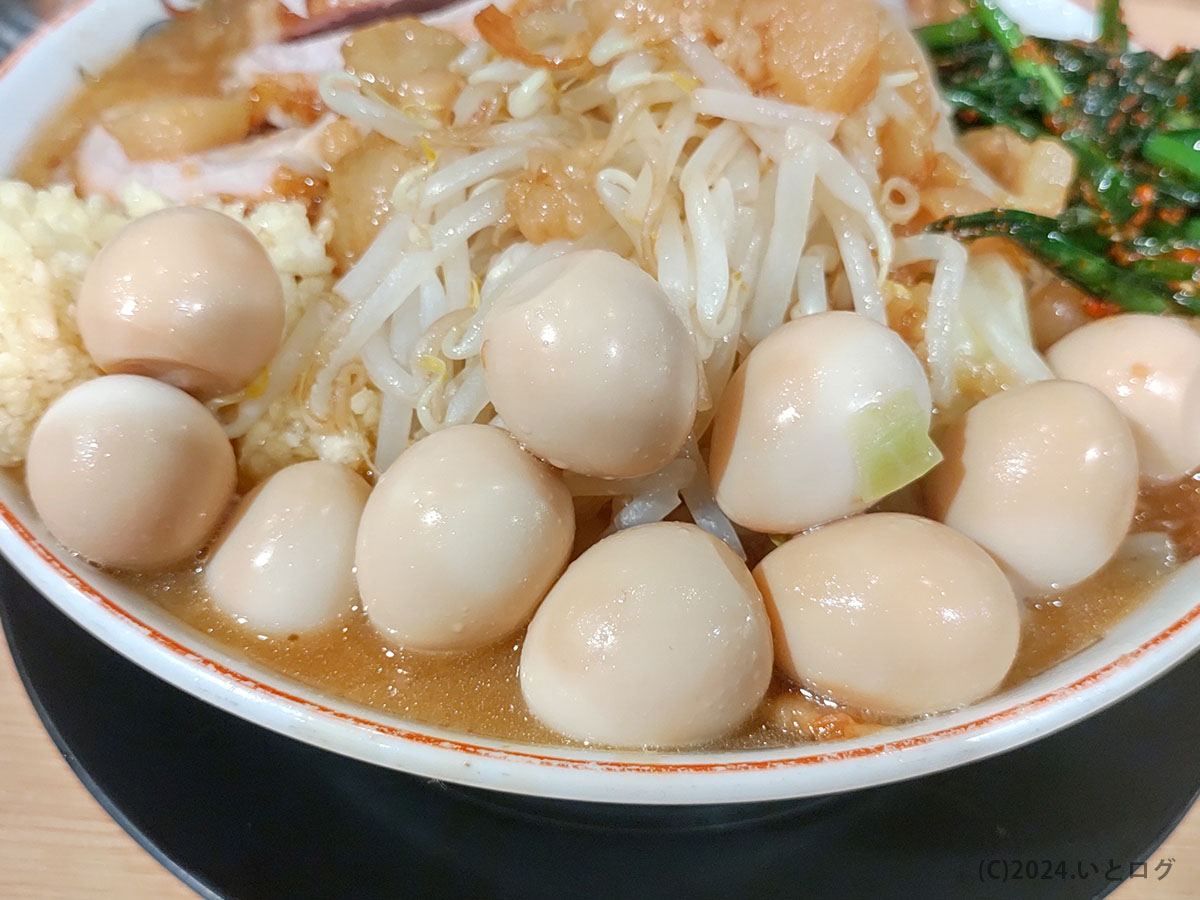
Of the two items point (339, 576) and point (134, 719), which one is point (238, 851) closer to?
point (134, 719)

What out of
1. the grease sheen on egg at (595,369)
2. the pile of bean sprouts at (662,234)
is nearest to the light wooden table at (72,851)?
the pile of bean sprouts at (662,234)

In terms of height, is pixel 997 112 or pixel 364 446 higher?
pixel 997 112

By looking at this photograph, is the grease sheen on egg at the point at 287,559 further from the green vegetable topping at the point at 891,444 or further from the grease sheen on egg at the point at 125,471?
the green vegetable topping at the point at 891,444

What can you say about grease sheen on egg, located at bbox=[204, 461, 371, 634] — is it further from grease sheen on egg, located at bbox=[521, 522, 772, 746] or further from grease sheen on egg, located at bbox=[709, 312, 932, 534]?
grease sheen on egg, located at bbox=[709, 312, 932, 534]

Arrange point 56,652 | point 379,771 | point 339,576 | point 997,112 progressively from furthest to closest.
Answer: point 997,112, point 56,652, point 379,771, point 339,576

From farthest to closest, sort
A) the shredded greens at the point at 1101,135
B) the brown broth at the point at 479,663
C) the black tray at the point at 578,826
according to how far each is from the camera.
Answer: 1. the shredded greens at the point at 1101,135
2. the black tray at the point at 578,826
3. the brown broth at the point at 479,663

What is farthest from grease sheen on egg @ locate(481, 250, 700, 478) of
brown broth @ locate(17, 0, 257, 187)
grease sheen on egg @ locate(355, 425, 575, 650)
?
brown broth @ locate(17, 0, 257, 187)

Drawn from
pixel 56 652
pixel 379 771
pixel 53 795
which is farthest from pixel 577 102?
pixel 53 795
